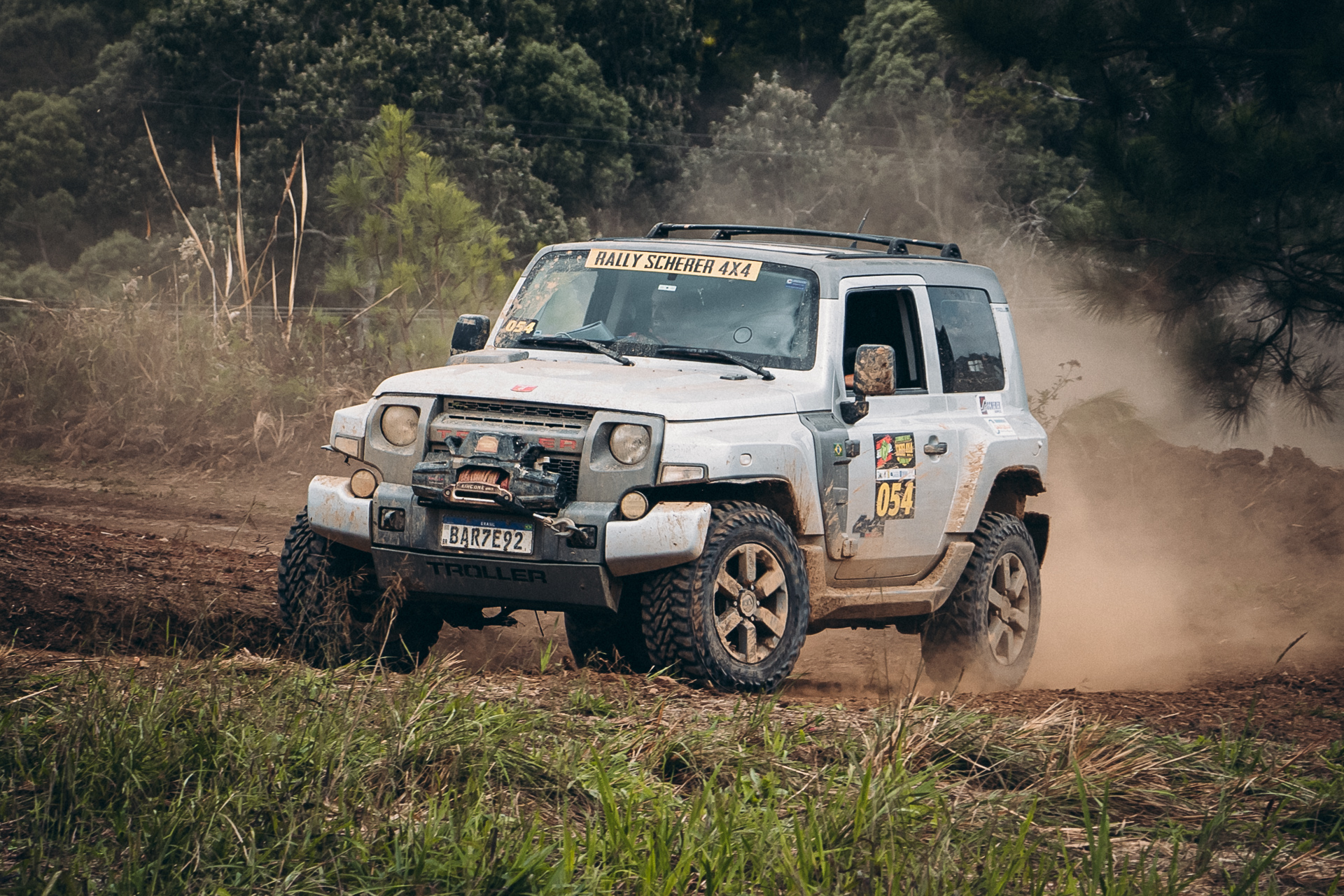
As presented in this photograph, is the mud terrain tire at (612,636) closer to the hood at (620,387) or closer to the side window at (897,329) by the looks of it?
the hood at (620,387)

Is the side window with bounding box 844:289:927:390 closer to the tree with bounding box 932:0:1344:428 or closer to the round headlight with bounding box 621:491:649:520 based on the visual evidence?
the round headlight with bounding box 621:491:649:520

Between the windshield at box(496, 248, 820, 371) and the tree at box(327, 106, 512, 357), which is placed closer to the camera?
the windshield at box(496, 248, 820, 371)

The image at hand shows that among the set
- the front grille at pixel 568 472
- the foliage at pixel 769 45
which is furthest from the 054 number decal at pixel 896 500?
the foliage at pixel 769 45

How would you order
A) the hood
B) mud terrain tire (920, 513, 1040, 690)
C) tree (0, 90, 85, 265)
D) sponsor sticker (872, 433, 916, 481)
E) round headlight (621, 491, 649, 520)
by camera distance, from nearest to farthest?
round headlight (621, 491, 649, 520) < the hood < sponsor sticker (872, 433, 916, 481) < mud terrain tire (920, 513, 1040, 690) < tree (0, 90, 85, 265)

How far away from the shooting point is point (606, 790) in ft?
13.3

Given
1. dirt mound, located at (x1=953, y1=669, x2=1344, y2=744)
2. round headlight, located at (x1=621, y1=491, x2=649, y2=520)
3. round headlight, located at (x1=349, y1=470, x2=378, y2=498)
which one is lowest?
dirt mound, located at (x1=953, y1=669, x2=1344, y2=744)

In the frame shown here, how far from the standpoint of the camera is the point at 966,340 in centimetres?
782

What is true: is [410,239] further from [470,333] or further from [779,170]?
[779,170]

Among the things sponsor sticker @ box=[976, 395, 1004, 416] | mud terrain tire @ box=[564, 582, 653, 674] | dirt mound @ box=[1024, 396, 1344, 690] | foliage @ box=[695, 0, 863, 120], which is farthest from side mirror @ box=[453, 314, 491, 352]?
foliage @ box=[695, 0, 863, 120]

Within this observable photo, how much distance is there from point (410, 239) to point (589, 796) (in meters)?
11.8

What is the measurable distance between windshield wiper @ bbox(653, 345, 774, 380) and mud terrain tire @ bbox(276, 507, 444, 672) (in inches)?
61.8

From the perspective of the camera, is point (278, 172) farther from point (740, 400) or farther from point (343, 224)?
point (740, 400)

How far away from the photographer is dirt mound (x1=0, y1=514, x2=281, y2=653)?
6.64 m

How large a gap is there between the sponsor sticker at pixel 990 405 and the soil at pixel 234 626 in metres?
1.42
